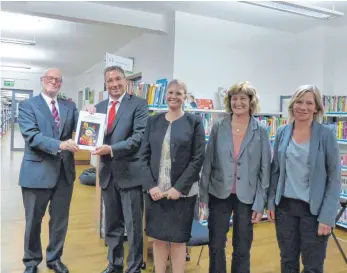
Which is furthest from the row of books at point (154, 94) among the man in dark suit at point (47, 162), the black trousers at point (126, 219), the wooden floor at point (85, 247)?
the wooden floor at point (85, 247)

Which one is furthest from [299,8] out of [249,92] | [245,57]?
[249,92]

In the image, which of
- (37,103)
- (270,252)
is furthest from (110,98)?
(270,252)

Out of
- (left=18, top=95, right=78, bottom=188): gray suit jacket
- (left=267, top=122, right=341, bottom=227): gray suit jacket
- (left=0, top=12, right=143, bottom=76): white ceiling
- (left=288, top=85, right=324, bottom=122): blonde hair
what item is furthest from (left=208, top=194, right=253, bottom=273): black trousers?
(left=0, top=12, right=143, bottom=76): white ceiling

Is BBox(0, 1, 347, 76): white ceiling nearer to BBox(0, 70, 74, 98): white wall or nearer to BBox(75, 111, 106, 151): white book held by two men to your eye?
BBox(0, 70, 74, 98): white wall

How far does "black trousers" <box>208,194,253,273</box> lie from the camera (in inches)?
87.7

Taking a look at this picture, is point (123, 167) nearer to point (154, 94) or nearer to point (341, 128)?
point (154, 94)

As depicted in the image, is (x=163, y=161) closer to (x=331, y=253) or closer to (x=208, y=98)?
(x=331, y=253)

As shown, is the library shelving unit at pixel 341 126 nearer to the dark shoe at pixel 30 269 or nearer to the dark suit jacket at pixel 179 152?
the dark suit jacket at pixel 179 152

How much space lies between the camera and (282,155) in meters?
2.17

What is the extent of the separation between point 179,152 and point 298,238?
2.93 feet

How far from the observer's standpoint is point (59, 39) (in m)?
7.51

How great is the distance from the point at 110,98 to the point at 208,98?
2693mm

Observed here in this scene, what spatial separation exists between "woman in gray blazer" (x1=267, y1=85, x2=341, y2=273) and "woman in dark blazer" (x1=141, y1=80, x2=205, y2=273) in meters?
0.52

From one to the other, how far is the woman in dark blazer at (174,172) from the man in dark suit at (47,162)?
27.7 inches
